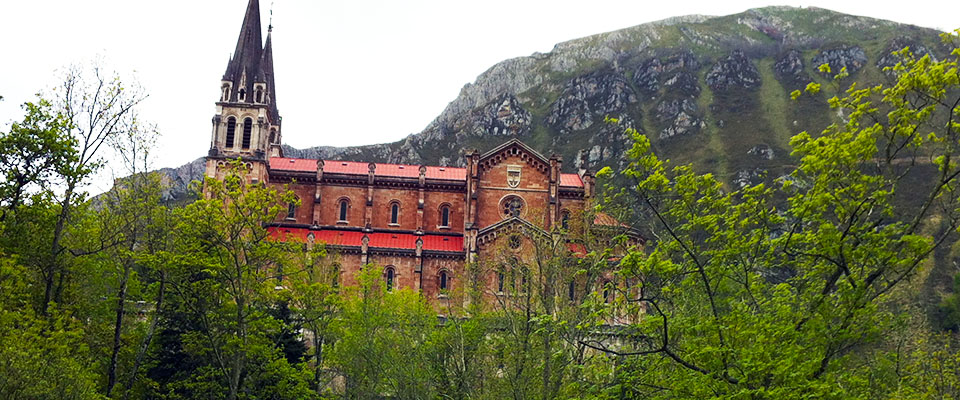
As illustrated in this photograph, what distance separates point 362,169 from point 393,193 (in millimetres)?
4001

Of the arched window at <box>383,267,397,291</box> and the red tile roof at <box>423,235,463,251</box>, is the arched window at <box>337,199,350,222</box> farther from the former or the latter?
the arched window at <box>383,267,397,291</box>

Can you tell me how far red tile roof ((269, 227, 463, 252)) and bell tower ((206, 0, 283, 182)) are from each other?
583 cm

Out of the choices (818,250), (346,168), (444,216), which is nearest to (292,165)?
(346,168)

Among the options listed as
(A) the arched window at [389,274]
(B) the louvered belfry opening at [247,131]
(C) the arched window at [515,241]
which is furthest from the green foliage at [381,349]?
(B) the louvered belfry opening at [247,131]

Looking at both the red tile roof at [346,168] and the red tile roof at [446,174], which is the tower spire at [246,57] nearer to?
the red tile roof at [346,168]

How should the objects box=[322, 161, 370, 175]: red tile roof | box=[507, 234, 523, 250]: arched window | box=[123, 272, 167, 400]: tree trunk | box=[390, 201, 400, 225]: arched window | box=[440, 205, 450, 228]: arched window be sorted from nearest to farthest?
box=[123, 272, 167, 400]: tree trunk
box=[507, 234, 523, 250]: arched window
box=[390, 201, 400, 225]: arched window
box=[440, 205, 450, 228]: arched window
box=[322, 161, 370, 175]: red tile roof

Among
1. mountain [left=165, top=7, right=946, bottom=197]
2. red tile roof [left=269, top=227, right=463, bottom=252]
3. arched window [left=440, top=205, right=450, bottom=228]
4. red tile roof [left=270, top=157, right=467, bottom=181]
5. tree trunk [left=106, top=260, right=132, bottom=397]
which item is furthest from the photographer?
mountain [left=165, top=7, right=946, bottom=197]

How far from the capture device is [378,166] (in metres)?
66.9

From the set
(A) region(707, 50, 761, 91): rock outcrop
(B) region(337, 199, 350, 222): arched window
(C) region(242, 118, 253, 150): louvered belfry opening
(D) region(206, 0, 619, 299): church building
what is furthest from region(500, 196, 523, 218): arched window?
(A) region(707, 50, 761, 91): rock outcrop

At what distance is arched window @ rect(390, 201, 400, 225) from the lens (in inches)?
2530

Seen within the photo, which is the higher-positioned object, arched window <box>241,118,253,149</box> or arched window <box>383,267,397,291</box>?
arched window <box>241,118,253,149</box>

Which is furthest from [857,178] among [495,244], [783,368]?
[495,244]

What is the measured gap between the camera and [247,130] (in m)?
63.1

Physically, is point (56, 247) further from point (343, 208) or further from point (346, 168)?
point (346, 168)
